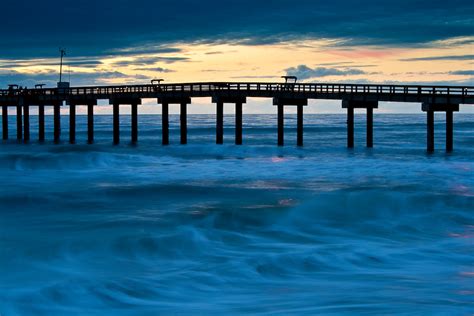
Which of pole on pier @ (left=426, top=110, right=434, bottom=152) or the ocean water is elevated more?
pole on pier @ (left=426, top=110, right=434, bottom=152)

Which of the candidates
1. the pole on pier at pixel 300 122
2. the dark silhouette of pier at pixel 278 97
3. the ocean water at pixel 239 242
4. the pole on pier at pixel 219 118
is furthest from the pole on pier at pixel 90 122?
the ocean water at pixel 239 242

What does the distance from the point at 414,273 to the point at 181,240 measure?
6.24 m

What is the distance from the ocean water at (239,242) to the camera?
13.3 metres

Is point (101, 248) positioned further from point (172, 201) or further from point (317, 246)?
point (172, 201)

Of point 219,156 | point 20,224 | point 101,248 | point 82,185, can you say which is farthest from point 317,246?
point 219,156

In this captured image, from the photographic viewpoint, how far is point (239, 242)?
1892 centimetres

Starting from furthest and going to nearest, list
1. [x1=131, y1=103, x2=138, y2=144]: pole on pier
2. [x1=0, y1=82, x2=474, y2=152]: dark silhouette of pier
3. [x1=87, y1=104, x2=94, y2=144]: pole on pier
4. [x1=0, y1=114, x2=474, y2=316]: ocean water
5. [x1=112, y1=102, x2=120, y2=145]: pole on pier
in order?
[x1=87, y1=104, x2=94, y2=144]: pole on pier, [x1=112, y1=102, x2=120, y2=145]: pole on pier, [x1=131, y1=103, x2=138, y2=144]: pole on pier, [x1=0, y1=82, x2=474, y2=152]: dark silhouette of pier, [x1=0, y1=114, x2=474, y2=316]: ocean water

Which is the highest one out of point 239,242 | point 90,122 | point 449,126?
point 449,126

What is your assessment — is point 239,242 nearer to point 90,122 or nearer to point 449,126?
point 449,126

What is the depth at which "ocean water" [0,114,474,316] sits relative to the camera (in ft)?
43.8

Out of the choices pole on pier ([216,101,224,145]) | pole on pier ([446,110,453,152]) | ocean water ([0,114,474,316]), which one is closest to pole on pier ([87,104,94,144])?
pole on pier ([216,101,224,145])

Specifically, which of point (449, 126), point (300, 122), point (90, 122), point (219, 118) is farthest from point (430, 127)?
point (90, 122)

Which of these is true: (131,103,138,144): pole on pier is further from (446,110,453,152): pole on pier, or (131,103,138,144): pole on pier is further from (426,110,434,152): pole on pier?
(446,110,453,152): pole on pier

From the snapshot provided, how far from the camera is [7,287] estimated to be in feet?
46.3
